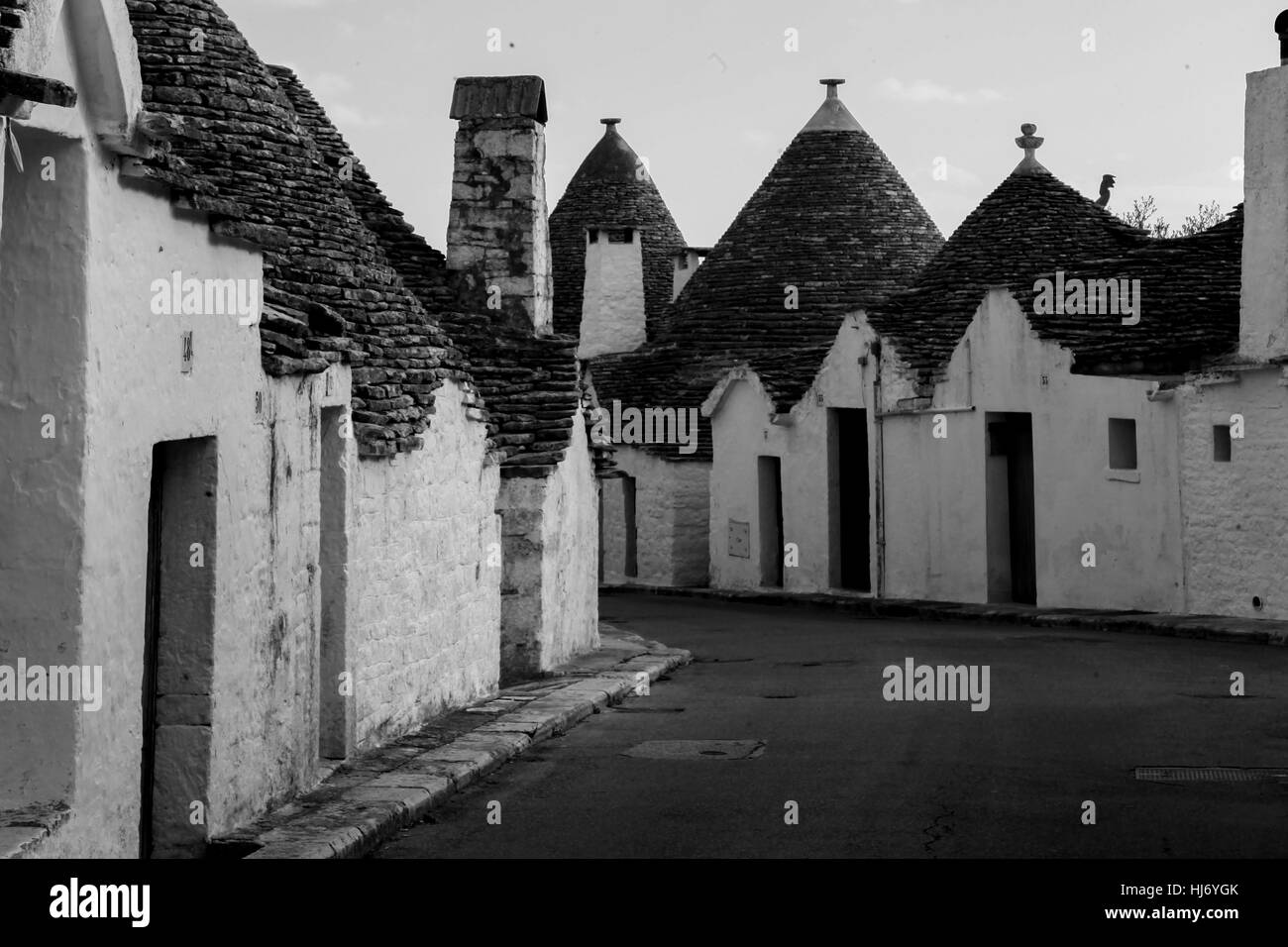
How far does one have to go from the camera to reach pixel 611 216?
140 feet

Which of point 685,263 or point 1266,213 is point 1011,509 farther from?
point 685,263

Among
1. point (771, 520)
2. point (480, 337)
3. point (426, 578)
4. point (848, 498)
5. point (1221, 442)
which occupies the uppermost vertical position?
point (480, 337)

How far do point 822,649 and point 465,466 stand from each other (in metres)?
6.40

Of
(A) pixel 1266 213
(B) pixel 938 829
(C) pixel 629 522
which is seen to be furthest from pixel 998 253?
(B) pixel 938 829

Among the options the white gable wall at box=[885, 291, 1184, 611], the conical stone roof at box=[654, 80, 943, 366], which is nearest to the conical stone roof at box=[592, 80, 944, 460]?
the conical stone roof at box=[654, 80, 943, 366]

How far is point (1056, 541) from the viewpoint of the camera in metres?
24.8

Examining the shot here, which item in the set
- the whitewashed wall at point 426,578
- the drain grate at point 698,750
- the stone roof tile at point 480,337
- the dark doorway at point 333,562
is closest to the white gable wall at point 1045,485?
the stone roof tile at point 480,337

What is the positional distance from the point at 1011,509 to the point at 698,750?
16099 mm

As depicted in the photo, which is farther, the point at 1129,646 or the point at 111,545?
the point at 1129,646

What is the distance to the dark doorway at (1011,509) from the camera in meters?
26.4

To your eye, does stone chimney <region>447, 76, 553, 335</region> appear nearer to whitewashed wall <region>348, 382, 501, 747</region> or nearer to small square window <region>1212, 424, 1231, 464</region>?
whitewashed wall <region>348, 382, 501, 747</region>

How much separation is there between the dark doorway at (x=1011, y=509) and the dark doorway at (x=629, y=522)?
10.0 meters
